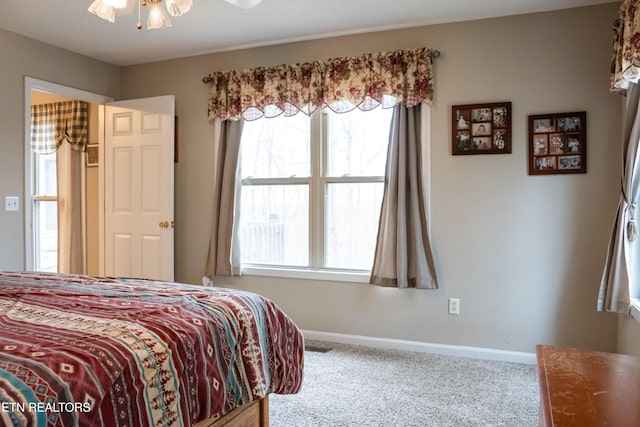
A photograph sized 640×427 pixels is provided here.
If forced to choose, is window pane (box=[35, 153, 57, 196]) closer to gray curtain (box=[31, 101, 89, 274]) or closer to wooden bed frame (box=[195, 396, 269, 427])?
gray curtain (box=[31, 101, 89, 274])

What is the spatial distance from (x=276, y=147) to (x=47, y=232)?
10.1 ft

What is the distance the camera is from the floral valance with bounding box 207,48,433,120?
3.24 m

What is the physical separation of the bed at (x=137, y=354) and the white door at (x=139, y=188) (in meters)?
1.80

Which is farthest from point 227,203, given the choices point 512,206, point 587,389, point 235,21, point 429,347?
point 587,389

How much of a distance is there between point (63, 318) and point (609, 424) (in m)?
1.47

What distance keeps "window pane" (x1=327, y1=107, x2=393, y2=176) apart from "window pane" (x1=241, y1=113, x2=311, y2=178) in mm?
218

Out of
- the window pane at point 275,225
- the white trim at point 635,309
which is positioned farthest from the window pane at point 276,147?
the white trim at point 635,309

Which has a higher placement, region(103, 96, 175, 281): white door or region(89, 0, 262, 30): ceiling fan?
region(89, 0, 262, 30): ceiling fan

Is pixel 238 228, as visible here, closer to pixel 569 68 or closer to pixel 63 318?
pixel 63 318

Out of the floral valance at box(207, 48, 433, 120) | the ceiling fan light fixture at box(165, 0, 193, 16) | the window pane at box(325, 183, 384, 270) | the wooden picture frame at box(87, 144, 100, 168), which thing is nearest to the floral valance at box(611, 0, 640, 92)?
the floral valance at box(207, 48, 433, 120)

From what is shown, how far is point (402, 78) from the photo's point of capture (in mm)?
3262

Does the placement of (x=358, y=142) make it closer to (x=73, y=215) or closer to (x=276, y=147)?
(x=276, y=147)

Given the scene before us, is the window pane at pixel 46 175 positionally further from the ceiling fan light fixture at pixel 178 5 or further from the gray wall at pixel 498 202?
the ceiling fan light fixture at pixel 178 5

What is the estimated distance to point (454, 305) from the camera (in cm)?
325
